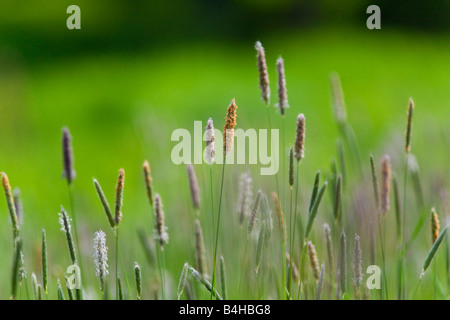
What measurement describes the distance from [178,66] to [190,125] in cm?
379

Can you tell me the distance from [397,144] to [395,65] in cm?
488

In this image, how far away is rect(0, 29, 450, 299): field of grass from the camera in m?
1.86

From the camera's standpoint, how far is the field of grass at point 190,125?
1862 millimetres

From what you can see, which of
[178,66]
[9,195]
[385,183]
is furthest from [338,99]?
[178,66]

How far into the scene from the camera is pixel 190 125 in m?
4.12

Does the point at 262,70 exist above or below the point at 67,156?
above

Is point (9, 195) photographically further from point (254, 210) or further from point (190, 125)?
point (190, 125)

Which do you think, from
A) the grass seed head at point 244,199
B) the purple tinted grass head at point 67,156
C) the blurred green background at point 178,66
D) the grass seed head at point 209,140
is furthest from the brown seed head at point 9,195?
the blurred green background at point 178,66

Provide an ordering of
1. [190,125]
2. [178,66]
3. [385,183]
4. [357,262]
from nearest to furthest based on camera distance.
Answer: [357,262]
[385,183]
[190,125]
[178,66]

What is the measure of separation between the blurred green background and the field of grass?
23 millimetres

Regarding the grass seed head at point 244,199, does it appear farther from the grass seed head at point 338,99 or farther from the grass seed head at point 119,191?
the grass seed head at point 338,99
